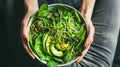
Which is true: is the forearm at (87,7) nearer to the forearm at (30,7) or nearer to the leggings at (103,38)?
the leggings at (103,38)

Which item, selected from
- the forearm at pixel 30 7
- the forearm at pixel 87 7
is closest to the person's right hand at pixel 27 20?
the forearm at pixel 30 7

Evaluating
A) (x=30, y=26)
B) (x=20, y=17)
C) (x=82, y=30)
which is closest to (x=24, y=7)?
→ (x=20, y=17)

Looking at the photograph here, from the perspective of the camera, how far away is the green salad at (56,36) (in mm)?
1082

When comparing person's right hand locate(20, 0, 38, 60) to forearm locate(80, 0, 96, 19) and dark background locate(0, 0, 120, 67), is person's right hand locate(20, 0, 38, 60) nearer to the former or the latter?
dark background locate(0, 0, 120, 67)

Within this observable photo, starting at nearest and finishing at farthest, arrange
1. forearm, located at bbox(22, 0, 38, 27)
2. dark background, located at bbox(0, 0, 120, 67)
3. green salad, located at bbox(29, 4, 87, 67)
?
green salad, located at bbox(29, 4, 87, 67) < forearm, located at bbox(22, 0, 38, 27) < dark background, located at bbox(0, 0, 120, 67)

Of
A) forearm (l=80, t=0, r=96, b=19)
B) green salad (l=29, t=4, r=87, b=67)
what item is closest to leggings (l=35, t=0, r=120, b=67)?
forearm (l=80, t=0, r=96, b=19)

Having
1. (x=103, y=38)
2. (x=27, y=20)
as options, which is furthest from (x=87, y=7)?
(x=27, y=20)

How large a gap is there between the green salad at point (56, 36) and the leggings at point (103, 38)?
0.17 m

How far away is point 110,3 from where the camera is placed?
129cm

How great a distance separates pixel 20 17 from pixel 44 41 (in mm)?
286

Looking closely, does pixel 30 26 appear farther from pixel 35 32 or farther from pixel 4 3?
pixel 4 3

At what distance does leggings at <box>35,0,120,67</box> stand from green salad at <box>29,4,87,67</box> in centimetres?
17

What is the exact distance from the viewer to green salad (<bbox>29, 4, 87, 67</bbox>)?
3.55 feet

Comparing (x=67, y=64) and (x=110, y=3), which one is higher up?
(x=110, y=3)
